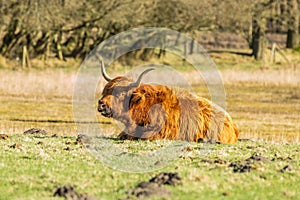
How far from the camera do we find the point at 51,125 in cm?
2484

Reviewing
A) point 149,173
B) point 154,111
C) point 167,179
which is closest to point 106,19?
point 154,111

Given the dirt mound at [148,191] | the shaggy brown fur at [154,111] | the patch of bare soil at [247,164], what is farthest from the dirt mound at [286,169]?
the shaggy brown fur at [154,111]

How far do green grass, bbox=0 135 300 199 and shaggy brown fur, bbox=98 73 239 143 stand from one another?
1.38 meters

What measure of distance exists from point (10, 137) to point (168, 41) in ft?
158

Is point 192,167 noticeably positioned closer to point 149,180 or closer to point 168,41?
point 149,180

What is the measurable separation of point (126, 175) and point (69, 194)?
1.58 meters

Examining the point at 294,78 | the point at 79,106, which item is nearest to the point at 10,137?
the point at 79,106

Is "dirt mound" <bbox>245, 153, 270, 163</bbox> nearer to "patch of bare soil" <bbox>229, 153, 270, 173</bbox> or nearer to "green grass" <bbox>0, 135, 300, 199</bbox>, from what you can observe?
"patch of bare soil" <bbox>229, 153, 270, 173</bbox>

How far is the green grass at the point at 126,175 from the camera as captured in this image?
8875 millimetres

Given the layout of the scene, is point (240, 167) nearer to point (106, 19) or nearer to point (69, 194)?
point (69, 194)

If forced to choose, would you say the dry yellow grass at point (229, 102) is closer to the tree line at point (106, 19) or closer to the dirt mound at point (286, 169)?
the tree line at point (106, 19)

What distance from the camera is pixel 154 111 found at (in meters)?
14.0

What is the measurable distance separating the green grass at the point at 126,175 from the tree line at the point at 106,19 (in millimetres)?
38047

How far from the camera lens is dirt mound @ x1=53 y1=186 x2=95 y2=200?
8430 mm
